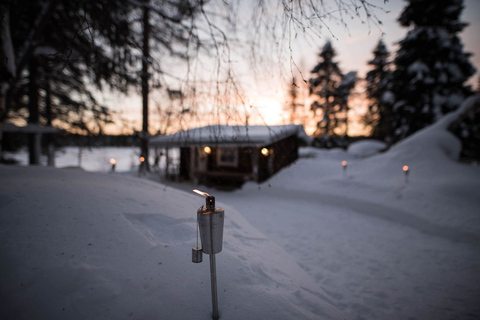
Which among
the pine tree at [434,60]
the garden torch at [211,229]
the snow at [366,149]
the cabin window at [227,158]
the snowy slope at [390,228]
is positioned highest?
the pine tree at [434,60]

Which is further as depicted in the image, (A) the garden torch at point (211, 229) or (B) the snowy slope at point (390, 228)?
(B) the snowy slope at point (390, 228)

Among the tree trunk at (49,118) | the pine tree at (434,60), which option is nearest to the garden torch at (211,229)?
the tree trunk at (49,118)

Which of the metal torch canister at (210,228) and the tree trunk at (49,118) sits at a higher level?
the tree trunk at (49,118)

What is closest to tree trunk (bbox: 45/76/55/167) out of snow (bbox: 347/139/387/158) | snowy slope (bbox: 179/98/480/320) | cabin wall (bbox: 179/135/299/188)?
cabin wall (bbox: 179/135/299/188)

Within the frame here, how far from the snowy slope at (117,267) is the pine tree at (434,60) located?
19.0m

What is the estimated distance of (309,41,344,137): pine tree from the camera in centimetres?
2631

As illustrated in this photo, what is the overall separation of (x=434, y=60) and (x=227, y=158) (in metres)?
16.6

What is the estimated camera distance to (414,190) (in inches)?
329

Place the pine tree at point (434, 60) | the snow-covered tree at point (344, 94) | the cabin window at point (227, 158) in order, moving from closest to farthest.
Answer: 1. the cabin window at point (227, 158)
2. the pine tree at point (434, 60)
3. the snow-covered tree at point (344, 94)

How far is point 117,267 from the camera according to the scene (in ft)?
6.72

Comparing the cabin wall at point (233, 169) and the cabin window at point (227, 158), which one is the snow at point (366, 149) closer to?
the cabin wall at point (233, 169)

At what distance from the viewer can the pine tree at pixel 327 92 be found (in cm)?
2631

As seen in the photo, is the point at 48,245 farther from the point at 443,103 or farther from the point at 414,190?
the point at 443,103

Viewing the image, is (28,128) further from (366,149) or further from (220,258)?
(366,149)
